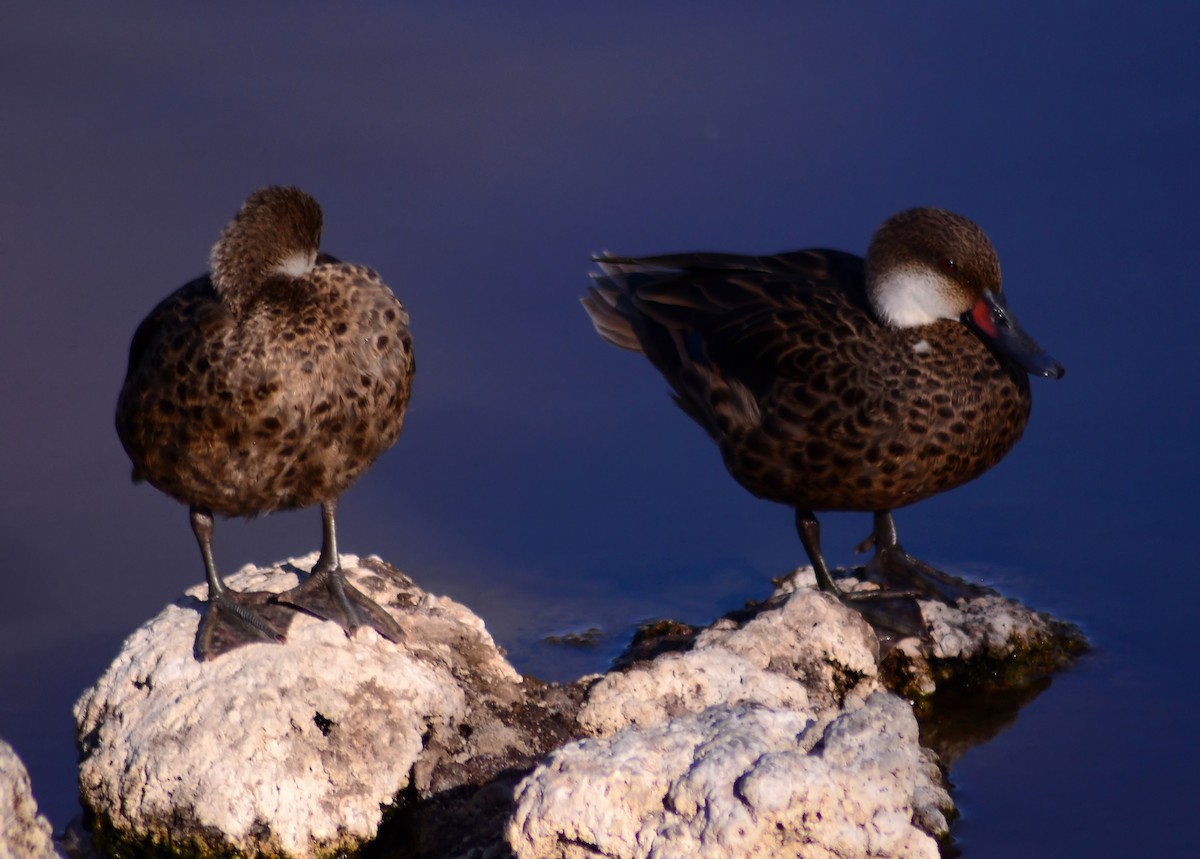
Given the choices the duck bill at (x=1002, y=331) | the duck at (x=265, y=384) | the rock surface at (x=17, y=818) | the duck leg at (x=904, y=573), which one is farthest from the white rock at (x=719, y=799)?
the duck bill at (x=1002, y=331)

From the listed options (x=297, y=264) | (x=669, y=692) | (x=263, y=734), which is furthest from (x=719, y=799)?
(x=297, y=264)

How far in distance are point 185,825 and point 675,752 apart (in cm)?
124

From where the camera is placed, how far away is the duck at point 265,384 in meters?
4.07

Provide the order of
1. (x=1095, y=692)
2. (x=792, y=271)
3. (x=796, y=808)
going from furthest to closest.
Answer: (x=792, y=271), (x=1095, y=692), (x=796, y=808)

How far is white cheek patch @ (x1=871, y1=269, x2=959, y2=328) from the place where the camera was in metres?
5.03

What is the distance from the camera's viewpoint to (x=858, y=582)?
5.21 metres

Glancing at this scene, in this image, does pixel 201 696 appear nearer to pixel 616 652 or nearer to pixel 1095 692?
pixel 616 652

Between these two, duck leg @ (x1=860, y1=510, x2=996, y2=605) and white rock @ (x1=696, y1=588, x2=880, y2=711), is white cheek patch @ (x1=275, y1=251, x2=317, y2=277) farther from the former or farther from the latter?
duck leg @ (x1=860, y1=510, x2=996, y2=605)

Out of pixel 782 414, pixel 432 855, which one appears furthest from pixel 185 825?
pixel 782 414

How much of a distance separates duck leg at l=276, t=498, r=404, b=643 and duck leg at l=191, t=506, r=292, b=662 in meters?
0.07

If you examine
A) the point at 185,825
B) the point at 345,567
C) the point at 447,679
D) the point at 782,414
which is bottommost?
the point at 185,825

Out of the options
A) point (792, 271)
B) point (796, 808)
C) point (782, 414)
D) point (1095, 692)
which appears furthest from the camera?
point (792, 271)

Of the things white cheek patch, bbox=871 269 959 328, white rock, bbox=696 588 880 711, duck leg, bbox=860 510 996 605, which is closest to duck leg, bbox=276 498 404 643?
white rock, bbox=696 588 880 711

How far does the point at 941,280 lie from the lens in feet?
16.5
